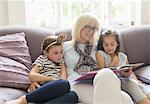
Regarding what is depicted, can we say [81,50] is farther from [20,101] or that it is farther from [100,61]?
[20,101]

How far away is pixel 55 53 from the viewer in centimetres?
209

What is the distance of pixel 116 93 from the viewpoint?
163 centimetres

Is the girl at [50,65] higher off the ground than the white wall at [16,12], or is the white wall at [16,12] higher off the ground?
the white wall at [16,12]

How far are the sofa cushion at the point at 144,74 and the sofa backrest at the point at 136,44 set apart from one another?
0.38 ft

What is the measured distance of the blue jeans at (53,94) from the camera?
1793 millimetres

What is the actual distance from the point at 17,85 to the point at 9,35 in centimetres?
49

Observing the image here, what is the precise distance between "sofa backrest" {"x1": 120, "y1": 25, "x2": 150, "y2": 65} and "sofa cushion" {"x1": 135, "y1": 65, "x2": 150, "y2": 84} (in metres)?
0.12

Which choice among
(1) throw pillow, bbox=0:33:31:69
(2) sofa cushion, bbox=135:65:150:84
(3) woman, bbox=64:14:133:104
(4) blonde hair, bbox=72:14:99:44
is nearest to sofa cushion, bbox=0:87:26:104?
(1) throw pillow, bbox=0:33:31:69

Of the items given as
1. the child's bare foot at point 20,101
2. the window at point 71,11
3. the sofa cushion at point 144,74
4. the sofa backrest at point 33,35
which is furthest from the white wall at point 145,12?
the child's bare foot at point 20,101

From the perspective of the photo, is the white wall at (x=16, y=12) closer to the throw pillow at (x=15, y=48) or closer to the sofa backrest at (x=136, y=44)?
the throw pillow at (x=15, y=48)

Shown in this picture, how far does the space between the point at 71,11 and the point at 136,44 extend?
3.08ft

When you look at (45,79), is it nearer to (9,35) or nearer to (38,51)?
(38,51)

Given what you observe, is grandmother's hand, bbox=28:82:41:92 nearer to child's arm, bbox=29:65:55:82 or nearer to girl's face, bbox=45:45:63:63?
child's arm, bbox=29:65:55:82

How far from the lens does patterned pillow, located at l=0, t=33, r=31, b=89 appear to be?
2026 millimetres
